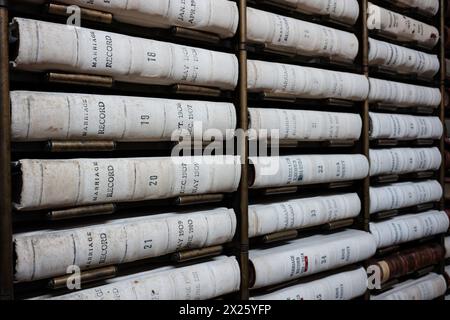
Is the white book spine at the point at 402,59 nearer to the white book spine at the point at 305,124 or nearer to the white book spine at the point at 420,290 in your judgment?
the white book spine at the point at 305,124

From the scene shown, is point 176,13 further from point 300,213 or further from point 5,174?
point 300,213

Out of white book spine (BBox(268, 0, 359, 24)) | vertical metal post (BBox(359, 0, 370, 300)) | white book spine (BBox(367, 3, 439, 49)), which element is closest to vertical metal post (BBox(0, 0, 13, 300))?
white book spine (BBox(268, 0, 359, 24))

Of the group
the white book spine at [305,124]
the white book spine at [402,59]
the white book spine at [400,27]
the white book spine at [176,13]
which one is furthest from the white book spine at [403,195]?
the white book spine at [176,13]

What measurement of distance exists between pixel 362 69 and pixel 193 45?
77 centimetres

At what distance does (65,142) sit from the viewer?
38.9 inches

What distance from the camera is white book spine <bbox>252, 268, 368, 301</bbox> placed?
4.72ft

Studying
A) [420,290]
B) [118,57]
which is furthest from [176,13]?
[420,290]

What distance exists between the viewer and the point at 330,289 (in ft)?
5.07

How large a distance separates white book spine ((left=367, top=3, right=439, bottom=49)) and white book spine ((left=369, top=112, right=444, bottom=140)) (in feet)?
1.13

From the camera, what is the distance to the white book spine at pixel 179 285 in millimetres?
1036

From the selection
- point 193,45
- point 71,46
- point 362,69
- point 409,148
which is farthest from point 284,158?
point 409,148

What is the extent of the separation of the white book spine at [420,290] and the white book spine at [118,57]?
1.16m

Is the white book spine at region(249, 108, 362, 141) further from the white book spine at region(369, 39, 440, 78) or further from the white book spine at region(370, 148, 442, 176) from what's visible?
the white book spine at region(369, 39, 440, 78)
